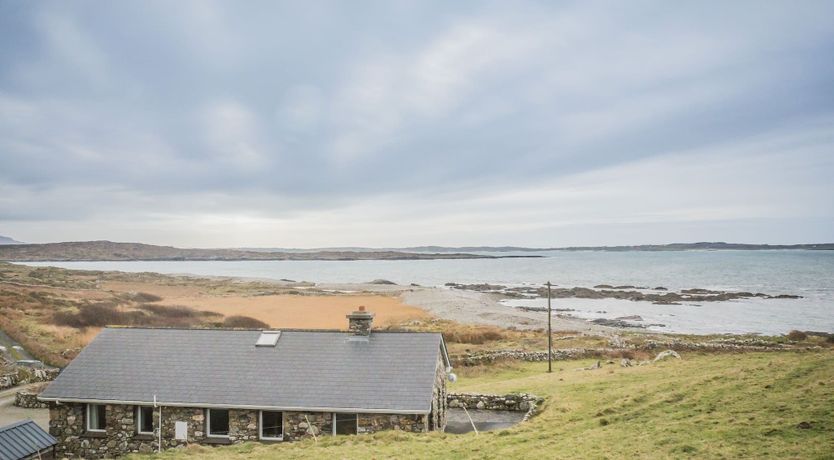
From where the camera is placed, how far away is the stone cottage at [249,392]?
2094 cm

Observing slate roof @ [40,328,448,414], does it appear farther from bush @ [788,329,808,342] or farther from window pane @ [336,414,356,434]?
bush @ [788,329,808,342]

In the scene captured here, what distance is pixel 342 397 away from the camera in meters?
21.0

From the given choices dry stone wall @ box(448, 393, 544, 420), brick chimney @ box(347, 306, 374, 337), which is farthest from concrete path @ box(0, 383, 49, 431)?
dry stone wall @ box(448, 393, 544, 420)

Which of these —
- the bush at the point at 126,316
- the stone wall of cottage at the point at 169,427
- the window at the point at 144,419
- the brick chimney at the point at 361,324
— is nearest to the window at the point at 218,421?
the stone wall of cottage at the point at 169,427

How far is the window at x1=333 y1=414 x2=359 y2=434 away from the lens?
20.9 m

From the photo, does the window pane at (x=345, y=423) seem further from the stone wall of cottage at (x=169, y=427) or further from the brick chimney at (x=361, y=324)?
the brick chimney at (x=361, y=324)

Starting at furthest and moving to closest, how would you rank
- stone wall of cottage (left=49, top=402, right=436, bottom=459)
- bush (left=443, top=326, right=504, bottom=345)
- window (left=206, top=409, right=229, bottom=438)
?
bush (left=443, top=326, right=504, bottom=345) → window (left=206, top=409, right=229, bottom=438) → stone wall of cottage (left=49, top=402, right=436, bottom=459)

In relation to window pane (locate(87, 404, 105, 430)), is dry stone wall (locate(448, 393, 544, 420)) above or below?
below

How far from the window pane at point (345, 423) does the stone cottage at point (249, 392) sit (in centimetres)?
4

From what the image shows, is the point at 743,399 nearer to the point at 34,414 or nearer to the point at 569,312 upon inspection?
the point at 34,414

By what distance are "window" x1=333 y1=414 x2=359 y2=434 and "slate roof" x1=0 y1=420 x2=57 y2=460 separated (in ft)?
32.2

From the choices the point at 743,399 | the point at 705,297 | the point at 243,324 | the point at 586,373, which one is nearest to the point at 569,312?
the point at 705,297

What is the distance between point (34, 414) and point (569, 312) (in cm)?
7667

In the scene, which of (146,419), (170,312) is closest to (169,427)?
(146,419)
